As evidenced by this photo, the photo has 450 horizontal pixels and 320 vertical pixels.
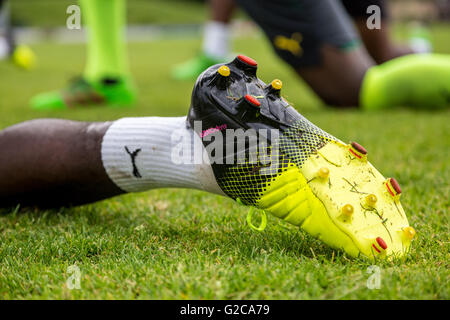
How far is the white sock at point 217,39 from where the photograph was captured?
12.7 feet

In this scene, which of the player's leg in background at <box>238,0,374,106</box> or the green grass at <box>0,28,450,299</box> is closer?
the green grass at <box>0,28,450,299</box>

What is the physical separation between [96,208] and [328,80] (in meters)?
1.56

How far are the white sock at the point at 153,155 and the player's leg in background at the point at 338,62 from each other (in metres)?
1.41

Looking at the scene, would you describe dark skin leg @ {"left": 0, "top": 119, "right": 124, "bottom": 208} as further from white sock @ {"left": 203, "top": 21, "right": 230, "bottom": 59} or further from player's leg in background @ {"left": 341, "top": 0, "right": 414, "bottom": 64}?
white sock @ {"left": 203, "top": 21, "right": 230, "bottom": 59}

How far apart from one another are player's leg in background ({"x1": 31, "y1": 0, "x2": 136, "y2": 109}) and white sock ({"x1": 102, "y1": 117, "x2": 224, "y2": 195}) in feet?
5.35

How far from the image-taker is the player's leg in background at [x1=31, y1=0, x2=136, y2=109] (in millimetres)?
2660

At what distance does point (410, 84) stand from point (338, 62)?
0.37 metres

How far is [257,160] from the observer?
99cm

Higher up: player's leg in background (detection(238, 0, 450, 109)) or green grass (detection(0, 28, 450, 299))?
player's leg in background (detection(238, 0, 450, 109))

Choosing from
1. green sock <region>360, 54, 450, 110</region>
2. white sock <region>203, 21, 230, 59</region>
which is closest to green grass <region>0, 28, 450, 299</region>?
green sock <region>360, 54, 450, 110</region>
